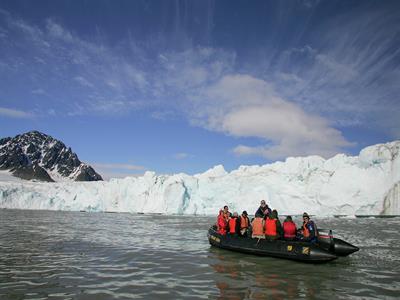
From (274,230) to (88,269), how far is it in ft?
19.4

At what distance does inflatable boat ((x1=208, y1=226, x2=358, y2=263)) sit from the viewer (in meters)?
10.8

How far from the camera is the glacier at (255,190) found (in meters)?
38.7

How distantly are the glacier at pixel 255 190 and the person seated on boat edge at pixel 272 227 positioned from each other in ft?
97.7

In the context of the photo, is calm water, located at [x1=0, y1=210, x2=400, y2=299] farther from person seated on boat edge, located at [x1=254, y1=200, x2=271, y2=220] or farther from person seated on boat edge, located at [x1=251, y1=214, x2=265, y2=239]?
person seated on boat edge, located at [x1=254, y1=200, x2=271, y2=220]

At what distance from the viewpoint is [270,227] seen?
12.1m

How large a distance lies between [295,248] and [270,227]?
3.91ft

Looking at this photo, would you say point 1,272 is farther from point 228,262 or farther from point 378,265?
point 378,265

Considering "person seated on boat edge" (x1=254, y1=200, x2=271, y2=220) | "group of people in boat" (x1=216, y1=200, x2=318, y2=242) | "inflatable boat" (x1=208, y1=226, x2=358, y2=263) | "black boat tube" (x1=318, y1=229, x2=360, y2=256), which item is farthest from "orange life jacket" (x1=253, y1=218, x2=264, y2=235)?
"black boat tube" (x1=318, y1=229, x2=360, y2=256)

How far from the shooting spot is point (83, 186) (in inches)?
2213

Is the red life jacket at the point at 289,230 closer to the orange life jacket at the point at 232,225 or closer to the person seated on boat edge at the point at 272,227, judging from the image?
the person seated on boat edge at the point at 272,227

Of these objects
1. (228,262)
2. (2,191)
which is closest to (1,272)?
(228,262)

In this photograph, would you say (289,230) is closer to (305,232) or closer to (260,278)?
(305,232)

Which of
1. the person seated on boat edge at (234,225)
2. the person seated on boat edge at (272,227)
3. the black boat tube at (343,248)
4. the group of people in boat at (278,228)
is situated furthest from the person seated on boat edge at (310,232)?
the person seated on boat edge at (234,225)

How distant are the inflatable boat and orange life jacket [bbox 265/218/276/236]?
283 mm
